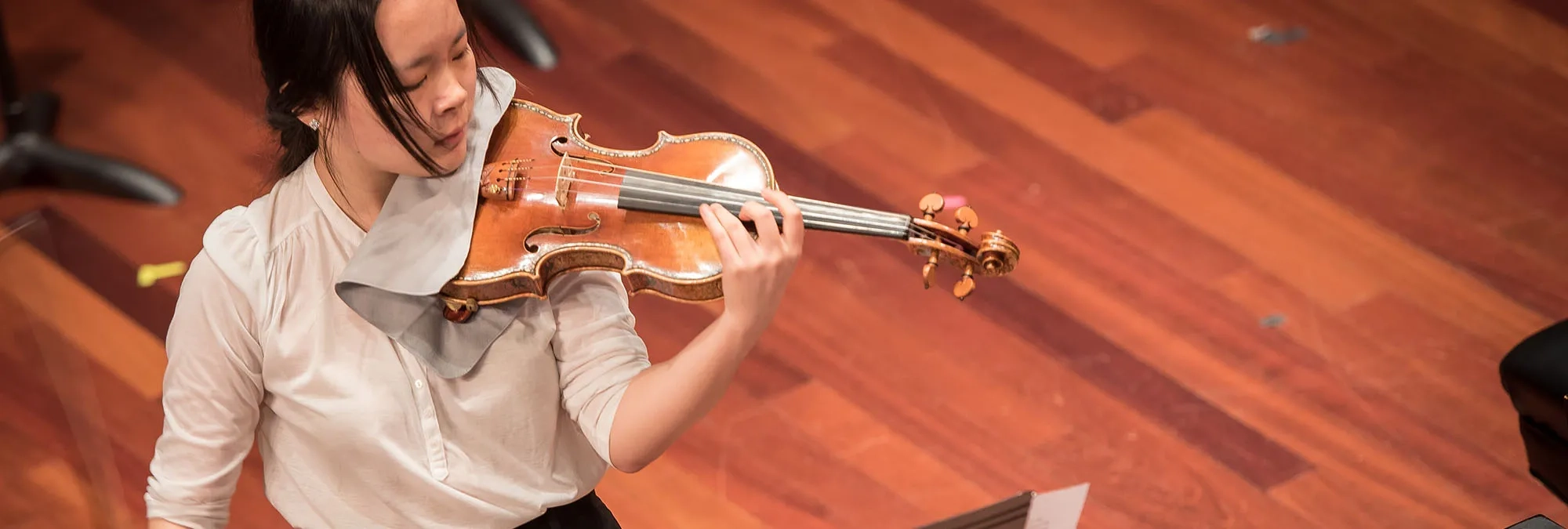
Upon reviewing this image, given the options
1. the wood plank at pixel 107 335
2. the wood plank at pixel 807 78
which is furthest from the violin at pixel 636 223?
the wood plank at pixel 807 78

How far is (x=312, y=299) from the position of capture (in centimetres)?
144

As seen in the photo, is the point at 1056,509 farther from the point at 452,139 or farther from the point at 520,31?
the point at 520,31

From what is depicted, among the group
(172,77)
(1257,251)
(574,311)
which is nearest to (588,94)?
(172,77)

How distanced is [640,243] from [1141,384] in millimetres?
1452

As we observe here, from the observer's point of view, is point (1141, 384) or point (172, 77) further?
point (172, 77)

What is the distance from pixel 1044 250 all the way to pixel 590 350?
1.54 m

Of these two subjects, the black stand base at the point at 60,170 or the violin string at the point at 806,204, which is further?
the black stand base at the point at 60,170

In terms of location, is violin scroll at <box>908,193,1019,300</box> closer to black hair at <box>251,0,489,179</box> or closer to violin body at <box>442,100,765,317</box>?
violin body at <box>442,100,765,317</box>

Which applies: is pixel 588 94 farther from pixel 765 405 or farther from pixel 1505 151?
pixel 1505 151

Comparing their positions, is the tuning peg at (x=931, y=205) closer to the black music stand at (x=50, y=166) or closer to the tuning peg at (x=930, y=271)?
the tuning peg at (x=930, y=271)

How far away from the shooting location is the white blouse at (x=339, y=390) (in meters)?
1.43

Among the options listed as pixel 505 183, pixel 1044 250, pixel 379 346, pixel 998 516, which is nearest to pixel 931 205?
pixel 998 516

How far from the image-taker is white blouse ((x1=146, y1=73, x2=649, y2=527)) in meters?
1.43

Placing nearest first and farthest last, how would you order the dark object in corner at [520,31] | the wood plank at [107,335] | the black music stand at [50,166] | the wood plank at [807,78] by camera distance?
1. the wood plank at [107,335]
2. the black music stand at [50,166]
3. the wood plank at [807,78]
4. the dark object in corner at [520,31]
